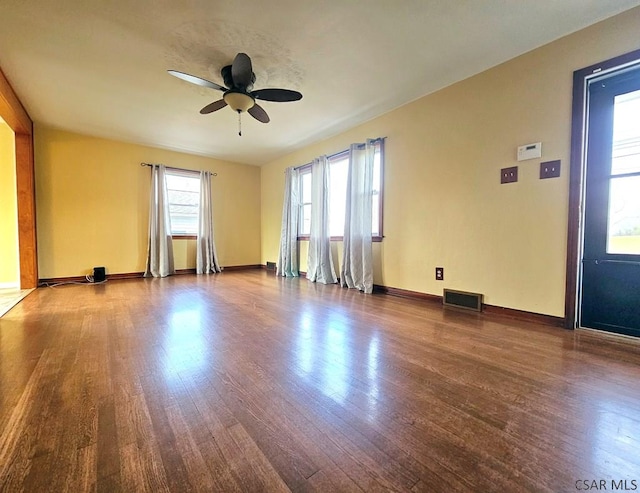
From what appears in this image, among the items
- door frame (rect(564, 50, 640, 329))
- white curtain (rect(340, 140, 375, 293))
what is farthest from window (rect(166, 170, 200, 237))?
door frame (rect(564, 50, 640, 329))

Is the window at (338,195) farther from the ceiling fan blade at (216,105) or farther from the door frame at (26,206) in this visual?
the door frame at (26,206)

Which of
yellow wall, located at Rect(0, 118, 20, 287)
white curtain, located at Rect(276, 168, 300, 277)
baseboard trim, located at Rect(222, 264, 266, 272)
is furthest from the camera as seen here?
baseboard trim, located at Rect(222, 264, 266, 272)

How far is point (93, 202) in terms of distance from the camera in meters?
4.65

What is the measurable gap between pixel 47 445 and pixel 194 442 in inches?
20.2

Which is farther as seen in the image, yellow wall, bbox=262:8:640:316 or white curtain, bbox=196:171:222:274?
white curtain, bbox=196:171:222:274

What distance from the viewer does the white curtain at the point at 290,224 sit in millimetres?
5316

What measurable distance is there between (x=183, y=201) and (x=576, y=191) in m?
5.85

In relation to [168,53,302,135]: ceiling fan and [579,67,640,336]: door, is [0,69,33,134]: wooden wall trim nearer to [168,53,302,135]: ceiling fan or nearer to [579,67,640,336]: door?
[168,53,302,135]: ceiling fan

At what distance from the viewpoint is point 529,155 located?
8.09ft

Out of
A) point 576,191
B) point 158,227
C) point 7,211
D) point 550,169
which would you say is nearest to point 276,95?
point 550,169

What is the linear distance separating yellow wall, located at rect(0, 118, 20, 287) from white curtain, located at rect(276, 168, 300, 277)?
158 inches

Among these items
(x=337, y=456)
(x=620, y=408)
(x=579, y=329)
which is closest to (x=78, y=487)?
(x=337, y=456)

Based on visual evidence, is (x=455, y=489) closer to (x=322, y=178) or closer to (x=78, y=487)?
(x=78, y=487)

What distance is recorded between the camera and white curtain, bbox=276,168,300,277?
5316 millimetres
